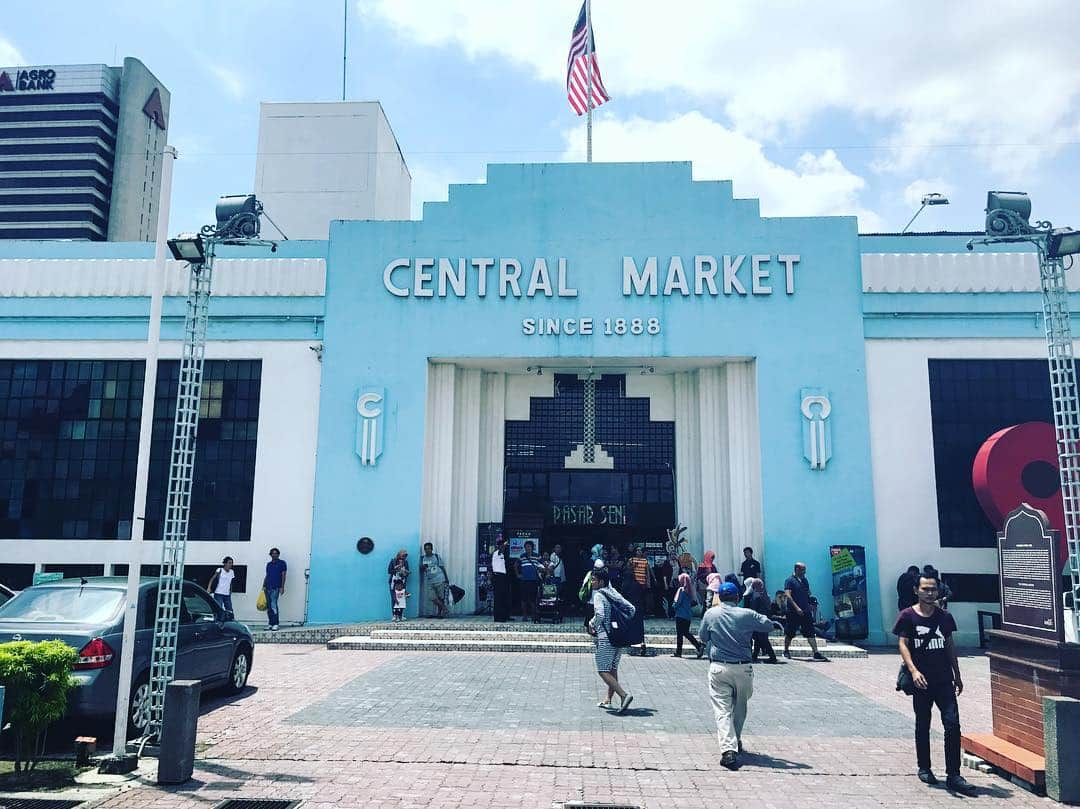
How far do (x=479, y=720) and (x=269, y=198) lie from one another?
25292 mm

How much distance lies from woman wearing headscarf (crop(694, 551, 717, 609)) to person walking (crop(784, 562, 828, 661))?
2.13 m

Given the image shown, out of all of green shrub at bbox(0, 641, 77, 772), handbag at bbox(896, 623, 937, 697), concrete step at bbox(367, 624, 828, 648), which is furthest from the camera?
concrete step at bbox(367, 624, 828, 648)

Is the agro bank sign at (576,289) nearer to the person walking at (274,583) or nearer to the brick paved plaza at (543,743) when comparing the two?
the person walking at (274,583)

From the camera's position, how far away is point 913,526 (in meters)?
17.4

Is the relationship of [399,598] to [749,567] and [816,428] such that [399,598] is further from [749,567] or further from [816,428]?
[816,428]

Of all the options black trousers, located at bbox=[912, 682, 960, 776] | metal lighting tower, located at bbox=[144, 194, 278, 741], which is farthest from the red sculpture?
metal lighting tower, located at bbox=[144, 194, 278, 741]

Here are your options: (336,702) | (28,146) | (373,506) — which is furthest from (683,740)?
(28,146)

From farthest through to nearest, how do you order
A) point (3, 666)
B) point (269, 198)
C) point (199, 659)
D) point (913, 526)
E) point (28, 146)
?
point (28, 146) < point (269, 198) < point (913, 526) < point (199, 659) < point (3, 666)

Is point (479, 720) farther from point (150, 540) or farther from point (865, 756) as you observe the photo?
point (150, 540)

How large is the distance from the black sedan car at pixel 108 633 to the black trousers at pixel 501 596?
22.5 ft

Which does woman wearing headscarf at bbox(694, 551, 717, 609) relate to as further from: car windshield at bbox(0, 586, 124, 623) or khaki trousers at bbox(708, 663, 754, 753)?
car windshield at bbox(0, 586, 124, 623)

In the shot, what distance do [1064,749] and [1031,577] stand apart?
151cm

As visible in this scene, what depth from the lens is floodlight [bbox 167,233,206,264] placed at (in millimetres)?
8766

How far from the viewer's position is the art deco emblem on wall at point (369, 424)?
18.0 metres
